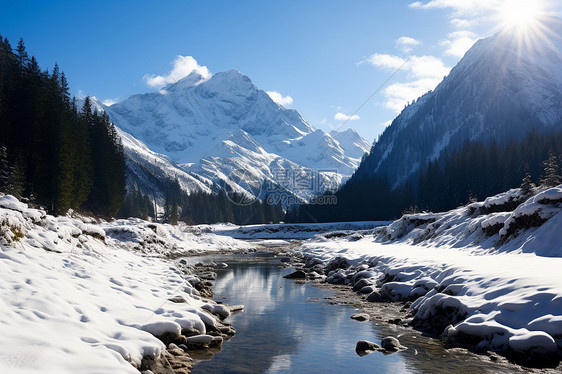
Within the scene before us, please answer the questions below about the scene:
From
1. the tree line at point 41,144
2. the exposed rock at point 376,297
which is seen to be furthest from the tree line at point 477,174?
the exposed rock at point 376,297

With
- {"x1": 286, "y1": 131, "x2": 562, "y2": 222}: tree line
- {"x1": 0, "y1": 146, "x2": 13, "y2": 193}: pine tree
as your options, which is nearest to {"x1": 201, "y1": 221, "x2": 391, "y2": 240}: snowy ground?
{"x1": 286, "y1": 131, "x2": 562, "y2": 222}: tree line

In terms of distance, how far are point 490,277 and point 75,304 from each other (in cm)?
1255

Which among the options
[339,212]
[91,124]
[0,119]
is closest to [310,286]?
[0,119]

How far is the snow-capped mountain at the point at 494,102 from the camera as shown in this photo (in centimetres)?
16625

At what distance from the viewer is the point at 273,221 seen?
148750 millimetres

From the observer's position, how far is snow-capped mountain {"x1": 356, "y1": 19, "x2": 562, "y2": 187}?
166250 millimetres

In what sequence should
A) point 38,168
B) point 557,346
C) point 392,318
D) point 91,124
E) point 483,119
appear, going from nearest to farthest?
1. point 557,346
2. point 392,318
3. point 38,168
4. point 91,124
5. point 483,119

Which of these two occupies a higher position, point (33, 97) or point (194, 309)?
point (33, 97)

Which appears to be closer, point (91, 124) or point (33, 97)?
point (33, 97)

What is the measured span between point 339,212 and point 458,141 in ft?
266

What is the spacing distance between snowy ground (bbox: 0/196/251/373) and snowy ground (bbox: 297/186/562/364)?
303 inches

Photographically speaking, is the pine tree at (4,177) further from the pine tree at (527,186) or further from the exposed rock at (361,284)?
the pine tree at (527,186)

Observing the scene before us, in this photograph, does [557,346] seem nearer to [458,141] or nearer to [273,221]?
[273,221]

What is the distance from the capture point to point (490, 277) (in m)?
13.1
